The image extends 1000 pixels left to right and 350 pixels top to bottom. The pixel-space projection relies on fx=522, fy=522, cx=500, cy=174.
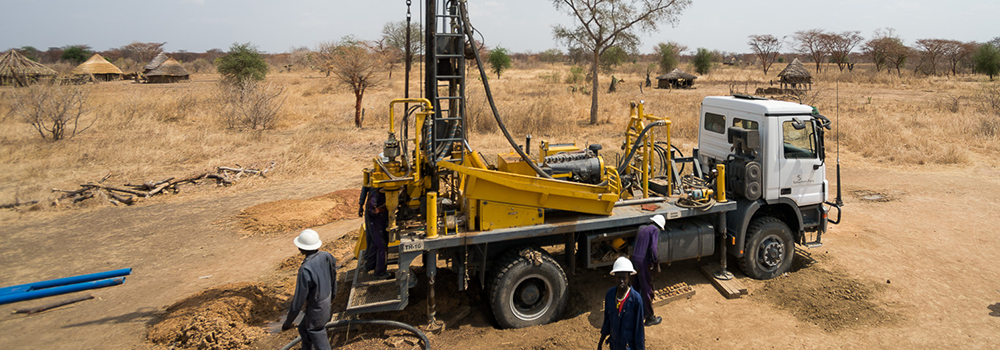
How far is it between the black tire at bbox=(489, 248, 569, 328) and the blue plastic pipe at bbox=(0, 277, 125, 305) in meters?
5.97

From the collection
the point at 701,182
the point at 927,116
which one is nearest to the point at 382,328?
the point at 701,182

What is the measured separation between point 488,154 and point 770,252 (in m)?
9.80

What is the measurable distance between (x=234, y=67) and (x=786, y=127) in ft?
97.5

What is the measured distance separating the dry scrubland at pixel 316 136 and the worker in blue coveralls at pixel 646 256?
10.5 meters

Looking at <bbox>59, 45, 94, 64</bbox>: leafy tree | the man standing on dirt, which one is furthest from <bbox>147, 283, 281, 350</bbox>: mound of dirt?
<bbox>59, 45, 94, 64</bbox>: leafy tree

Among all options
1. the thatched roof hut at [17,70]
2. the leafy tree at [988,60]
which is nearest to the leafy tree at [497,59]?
the thatched roof hut at [17,70]

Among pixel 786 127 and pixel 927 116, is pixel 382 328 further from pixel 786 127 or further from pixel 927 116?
pixel 927 116

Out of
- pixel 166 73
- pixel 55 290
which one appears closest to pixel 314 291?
pixel 55 290

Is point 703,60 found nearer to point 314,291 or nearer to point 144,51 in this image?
point 314,291

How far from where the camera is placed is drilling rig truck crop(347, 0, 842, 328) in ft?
20.5

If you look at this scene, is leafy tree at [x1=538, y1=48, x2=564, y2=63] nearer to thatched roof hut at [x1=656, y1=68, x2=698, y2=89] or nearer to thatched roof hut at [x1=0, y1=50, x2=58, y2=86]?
thatched roof hut at [x1=656, y1=68, x2=698, y2=89]

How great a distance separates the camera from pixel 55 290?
7.48m

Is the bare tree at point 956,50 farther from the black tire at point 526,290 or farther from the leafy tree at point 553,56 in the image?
the black tire at point 526,290

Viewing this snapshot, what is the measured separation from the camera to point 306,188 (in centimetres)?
1342
